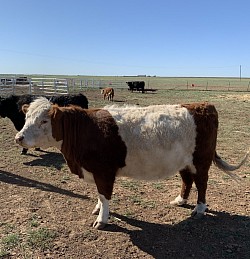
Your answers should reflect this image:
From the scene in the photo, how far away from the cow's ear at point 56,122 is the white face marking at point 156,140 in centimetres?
74

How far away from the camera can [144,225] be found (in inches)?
177

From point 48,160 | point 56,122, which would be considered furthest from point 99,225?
point 48,160

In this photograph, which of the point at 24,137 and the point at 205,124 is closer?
the point at 24,137

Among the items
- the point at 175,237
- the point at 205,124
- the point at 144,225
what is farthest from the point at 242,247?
the point at 205,124

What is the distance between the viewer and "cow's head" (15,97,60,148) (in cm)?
411

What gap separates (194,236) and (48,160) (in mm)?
4494

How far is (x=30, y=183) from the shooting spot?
20.0ft

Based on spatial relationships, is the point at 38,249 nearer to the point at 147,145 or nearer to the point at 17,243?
the point at 17,243

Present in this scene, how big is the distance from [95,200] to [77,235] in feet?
3.88

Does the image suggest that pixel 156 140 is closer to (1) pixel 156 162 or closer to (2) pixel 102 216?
(1) pixel 156 162

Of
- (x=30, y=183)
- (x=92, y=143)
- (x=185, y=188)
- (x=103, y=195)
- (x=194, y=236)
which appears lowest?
(x=194, y=236)

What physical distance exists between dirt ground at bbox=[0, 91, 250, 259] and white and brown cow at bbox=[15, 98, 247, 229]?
45 cm

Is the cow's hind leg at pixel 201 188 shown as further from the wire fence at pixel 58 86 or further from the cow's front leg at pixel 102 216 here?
the wire fence at pixel 58 86

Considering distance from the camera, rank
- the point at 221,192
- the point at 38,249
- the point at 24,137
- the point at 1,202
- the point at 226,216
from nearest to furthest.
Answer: the point at 38,249 → the point at 24,137 → the point at 226,216 → the point at 1,202 → the point at 221,192
